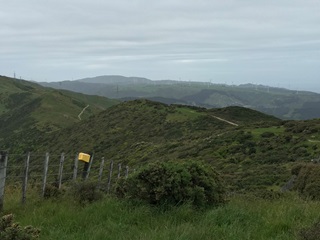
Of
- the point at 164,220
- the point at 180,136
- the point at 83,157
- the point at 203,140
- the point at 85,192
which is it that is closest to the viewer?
the point at 164,220

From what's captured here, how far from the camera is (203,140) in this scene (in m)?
44.2

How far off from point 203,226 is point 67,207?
2912 millimetres

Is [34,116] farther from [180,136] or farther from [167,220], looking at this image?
[167,220]

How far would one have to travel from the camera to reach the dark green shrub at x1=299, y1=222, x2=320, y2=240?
5.08m

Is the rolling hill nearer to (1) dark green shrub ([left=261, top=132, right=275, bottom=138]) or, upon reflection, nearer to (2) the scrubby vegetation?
(1) dark green shrub ([left=261, top=132, right=275, bottom=138])

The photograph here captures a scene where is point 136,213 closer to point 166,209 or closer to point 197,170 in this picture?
point 166,209

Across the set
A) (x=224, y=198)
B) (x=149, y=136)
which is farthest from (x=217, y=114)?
(x=224, y=198)

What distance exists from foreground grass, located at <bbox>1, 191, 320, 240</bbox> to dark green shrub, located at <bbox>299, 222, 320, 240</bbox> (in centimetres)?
14

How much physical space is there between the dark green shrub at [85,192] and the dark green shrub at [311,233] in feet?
14.7

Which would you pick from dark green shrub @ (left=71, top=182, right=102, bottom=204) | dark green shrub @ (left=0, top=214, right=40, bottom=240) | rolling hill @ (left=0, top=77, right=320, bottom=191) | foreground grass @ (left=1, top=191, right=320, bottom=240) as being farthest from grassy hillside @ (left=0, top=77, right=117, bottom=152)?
dark green shrub @ (left=0, top=214, right=40, bottom=240)

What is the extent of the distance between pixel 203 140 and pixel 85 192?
1429 inches

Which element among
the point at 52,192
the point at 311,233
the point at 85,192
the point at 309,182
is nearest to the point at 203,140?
the point at 309,182

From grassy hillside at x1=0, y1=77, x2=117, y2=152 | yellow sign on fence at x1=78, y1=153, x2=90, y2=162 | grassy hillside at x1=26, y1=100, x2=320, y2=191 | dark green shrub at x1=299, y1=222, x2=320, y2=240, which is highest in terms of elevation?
dark green shrub at x1=299, y1=222, x2=320, y2=240

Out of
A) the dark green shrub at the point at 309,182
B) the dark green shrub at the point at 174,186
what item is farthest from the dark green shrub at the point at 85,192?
the dark green shrub at the point at 309,182
